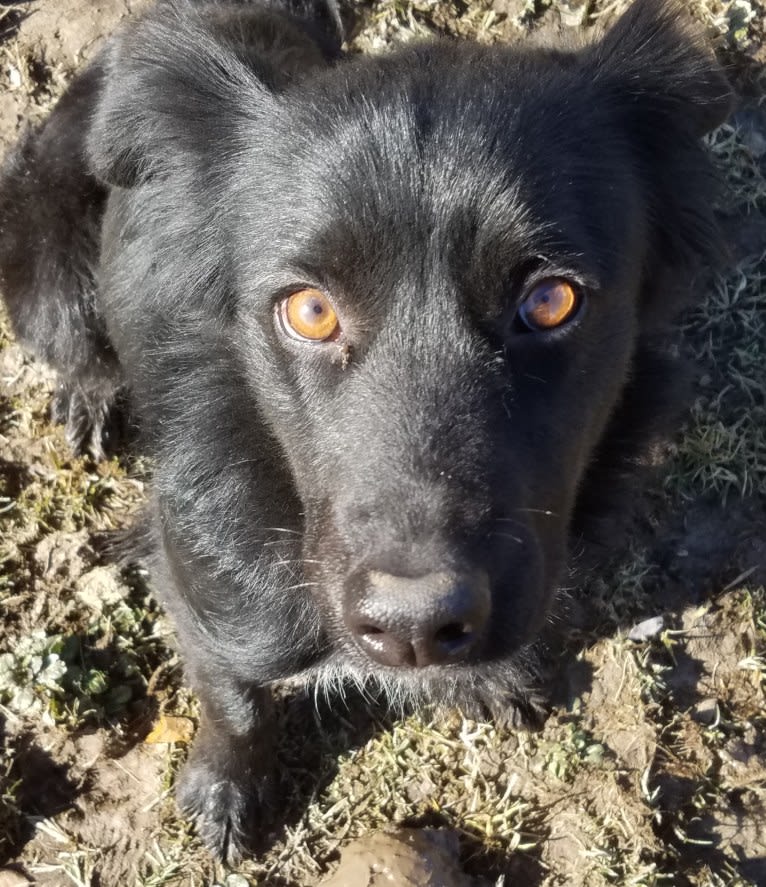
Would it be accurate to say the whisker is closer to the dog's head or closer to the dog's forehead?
the dog's head

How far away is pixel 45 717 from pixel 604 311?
2.61 m

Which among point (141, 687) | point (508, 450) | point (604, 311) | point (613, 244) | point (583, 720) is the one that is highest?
point (613, 244)

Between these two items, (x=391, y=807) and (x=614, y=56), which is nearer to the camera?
(x=614, y=56)

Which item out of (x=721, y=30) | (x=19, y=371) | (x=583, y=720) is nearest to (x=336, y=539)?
(x=583, y=720)

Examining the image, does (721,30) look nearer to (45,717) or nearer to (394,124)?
(394,124)

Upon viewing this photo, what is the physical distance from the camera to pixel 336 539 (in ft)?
7.13

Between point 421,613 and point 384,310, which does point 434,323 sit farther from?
point 421,613

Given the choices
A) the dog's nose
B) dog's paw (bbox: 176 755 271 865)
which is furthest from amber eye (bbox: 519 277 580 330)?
dog's paw (bbox: 176 755 271 865)

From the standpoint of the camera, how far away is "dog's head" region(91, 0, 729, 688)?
2.07m

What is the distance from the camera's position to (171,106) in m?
2.50

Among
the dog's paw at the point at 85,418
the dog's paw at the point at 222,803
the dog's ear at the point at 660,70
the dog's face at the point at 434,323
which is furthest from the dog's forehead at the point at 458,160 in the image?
the dog's paw at the point at 222,803

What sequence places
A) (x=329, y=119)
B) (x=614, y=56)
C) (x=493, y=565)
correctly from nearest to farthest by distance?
(x=493, y=565), (x=329, y=119), (x=614, y=56)

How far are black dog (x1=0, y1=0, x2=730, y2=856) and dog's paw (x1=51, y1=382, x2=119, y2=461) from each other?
898mm

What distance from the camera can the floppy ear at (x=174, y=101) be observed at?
2484 mm
